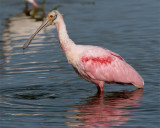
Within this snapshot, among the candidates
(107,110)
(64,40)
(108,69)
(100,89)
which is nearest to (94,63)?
(108,69)

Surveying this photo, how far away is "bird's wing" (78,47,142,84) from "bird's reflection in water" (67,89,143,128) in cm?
29

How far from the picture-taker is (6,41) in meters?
15.6

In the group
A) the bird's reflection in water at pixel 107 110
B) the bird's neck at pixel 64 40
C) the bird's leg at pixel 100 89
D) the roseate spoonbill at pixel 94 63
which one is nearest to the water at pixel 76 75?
the bird's reflection in water at pixel 107 110

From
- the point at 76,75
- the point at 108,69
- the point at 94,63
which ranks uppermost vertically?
the point at 94,63

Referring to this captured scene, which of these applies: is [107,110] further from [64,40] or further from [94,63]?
[64,40]

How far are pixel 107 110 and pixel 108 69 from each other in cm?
138

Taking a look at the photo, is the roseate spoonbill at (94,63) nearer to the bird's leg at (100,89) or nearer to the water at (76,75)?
the bird's leg at (100,89)

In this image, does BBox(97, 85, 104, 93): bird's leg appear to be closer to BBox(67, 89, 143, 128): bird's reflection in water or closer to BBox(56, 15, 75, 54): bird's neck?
BBox(67, 89, 143, 128): bird's reflection in water

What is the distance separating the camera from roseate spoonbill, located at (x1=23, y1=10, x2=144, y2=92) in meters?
10.2

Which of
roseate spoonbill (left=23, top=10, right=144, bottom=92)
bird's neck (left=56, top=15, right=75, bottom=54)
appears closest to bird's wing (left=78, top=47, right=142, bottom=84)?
roseate spoonbill (left=23, top=10, right=144, bottom=92)

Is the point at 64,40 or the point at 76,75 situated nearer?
the point at 64,40

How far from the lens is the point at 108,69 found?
35.1 ft

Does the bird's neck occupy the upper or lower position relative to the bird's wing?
upper

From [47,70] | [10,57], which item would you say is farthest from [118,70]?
[10,57]
